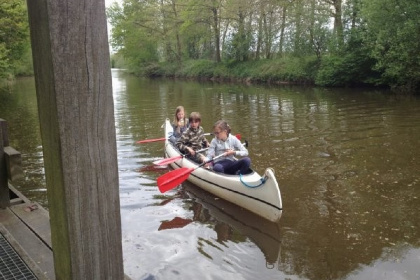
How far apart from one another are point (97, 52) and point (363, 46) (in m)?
22.9

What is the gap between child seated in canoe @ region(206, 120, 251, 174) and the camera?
6684 millimetres

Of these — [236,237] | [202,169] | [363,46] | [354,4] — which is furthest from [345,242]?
[354,4]

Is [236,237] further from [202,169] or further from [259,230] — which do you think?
[202,169]

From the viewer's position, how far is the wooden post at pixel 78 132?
1358 mm

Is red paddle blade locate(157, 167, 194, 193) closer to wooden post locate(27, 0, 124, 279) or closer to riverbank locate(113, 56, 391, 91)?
wooden post locate(27, 0, 124, 279)

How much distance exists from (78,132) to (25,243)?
2.17 metres

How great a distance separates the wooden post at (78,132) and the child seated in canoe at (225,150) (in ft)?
16.7

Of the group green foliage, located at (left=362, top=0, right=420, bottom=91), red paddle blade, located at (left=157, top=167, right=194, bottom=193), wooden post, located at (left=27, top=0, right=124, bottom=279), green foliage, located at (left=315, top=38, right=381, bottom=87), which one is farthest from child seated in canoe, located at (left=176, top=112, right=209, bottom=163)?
green foliage, located at (left=315, top=38, right=381, bottom=87)

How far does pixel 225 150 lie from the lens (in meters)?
6.89

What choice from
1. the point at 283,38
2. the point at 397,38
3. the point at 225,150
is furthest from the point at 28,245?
the point at 283,38

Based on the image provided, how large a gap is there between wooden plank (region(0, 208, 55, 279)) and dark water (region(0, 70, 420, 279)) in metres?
1.38

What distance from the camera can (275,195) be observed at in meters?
5.30

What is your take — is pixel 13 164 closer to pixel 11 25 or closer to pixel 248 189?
pixel 248 189

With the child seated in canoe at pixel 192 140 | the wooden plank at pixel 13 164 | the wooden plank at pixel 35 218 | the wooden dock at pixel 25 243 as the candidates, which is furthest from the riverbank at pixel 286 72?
the wooden plank at pixel 13 164
